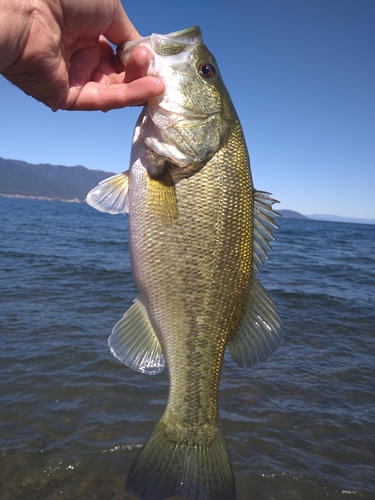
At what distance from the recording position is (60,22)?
2.61 metres

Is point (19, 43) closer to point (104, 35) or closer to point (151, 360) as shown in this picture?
point (104, 35)

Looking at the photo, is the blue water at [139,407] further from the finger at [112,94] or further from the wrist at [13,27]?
the wrist at [13,27]

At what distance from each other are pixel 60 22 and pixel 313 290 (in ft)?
39.4

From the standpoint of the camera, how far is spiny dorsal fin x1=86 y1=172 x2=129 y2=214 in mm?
2611

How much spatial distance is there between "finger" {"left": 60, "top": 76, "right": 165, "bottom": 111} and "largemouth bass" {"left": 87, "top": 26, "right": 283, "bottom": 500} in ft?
0.30

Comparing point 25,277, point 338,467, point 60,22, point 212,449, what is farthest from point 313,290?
point 60,22

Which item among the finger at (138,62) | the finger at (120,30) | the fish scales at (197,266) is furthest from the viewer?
the finger at (120,30)

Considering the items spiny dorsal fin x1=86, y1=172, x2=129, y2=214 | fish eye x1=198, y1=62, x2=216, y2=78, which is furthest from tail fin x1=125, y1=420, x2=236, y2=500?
fish eye x1=198, y1=62, x2=216, y2=78

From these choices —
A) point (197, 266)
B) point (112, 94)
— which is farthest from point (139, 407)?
point (112, 94)

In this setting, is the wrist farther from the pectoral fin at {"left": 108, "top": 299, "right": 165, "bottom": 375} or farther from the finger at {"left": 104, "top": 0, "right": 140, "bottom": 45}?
the pectoral fin at {"left": 108, "top": 299, "right": 165, "bottom": 375}

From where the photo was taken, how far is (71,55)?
295 cm

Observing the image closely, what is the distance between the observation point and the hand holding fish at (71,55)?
93.1 inches

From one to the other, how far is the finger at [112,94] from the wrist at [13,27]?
0.52 meters

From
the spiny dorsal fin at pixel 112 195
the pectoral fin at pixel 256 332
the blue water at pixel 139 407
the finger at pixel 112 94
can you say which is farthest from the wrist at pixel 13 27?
the blue water at pixel 139 407
